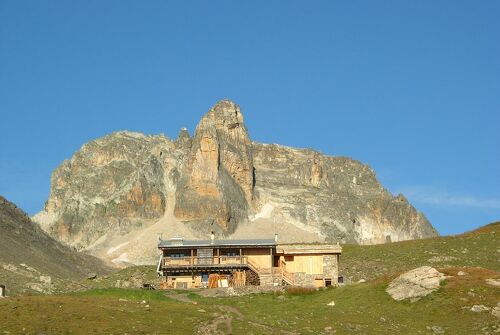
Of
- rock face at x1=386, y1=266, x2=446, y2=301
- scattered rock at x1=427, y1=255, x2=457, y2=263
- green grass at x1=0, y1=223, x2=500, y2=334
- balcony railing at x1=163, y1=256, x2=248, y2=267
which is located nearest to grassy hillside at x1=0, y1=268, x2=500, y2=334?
green grass at x1=0, y1=223, x2=500, y2=334

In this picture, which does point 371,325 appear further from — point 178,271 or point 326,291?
point 178,271

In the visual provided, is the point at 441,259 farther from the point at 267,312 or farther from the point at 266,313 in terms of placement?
the point at 266,313

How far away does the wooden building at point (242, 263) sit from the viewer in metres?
86.9

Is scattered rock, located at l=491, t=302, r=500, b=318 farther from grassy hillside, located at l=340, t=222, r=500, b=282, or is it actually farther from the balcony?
grassy hillside, located at l=340, t=222, r=500, b=282

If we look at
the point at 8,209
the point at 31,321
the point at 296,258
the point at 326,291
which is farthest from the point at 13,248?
the point at 31,321

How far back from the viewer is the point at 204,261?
8888 centimetres

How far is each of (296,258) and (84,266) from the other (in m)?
83.7

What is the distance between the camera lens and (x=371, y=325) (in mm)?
58219

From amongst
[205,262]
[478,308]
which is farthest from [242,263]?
[478,308]

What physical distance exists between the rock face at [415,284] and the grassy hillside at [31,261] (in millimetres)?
35616

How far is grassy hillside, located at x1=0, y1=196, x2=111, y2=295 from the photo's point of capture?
88.9 meters

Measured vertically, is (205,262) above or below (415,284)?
above

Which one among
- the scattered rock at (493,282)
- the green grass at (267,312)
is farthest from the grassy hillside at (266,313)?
the scattered rock at (493,282)

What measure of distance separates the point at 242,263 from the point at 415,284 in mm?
25541
